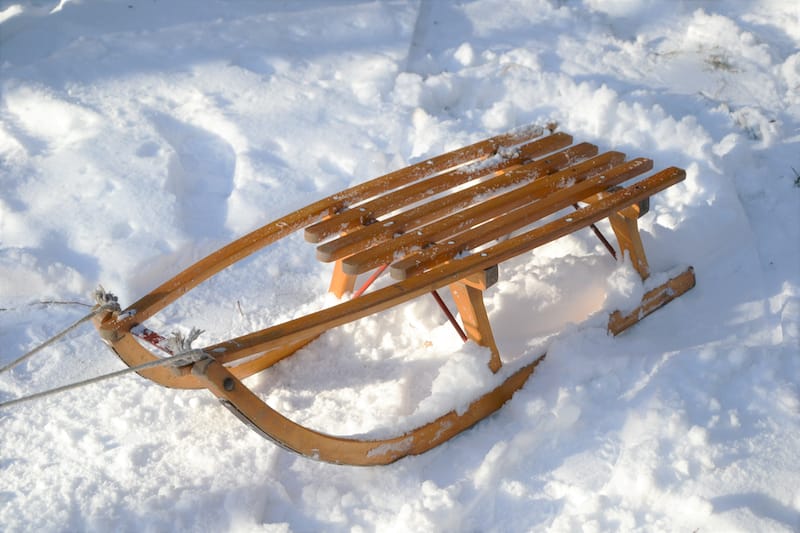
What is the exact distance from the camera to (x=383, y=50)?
524 centimetres

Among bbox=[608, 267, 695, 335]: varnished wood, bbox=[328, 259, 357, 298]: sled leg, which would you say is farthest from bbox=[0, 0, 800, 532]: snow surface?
bbox=[328, 259, 357, 298]: sled leg

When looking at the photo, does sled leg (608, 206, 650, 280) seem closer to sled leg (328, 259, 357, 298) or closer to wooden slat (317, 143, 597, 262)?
wooden slat (317, 143, 597, 262)

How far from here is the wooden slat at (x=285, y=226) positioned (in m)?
2.85

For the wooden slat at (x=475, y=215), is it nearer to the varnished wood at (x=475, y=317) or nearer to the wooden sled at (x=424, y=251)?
the wooden sled at (x=424, y=251)

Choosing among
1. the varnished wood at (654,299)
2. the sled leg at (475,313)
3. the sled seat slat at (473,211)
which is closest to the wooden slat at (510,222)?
the sled seat slat at (473,211)

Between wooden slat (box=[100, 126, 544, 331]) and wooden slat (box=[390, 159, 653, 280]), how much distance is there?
0.50 m

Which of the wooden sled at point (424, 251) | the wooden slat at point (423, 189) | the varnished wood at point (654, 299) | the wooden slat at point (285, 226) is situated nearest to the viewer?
the wooden sled at point (424, 251)

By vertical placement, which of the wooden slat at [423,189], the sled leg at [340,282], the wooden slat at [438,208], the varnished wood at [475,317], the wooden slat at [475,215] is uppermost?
the wooden slat at [475,215]

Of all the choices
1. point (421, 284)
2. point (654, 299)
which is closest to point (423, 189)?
point (421, 284)

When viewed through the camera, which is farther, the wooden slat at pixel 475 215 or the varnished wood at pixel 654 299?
the varnished wood at pixel 654 299

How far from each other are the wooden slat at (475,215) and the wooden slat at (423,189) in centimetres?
24

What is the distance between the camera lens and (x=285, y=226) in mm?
3342

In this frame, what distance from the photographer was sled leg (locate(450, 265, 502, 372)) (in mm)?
3150

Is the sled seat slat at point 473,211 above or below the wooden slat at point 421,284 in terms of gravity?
below
